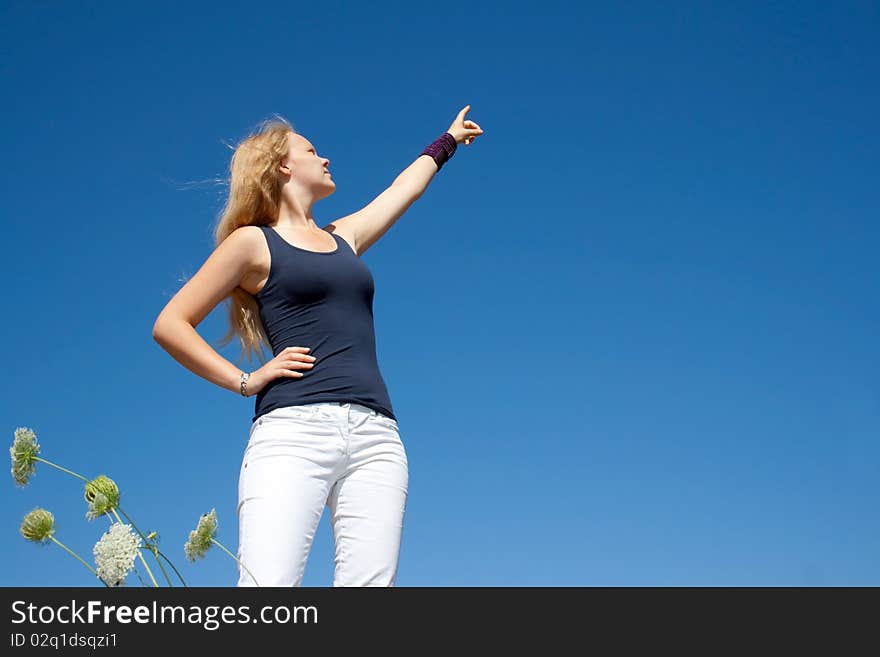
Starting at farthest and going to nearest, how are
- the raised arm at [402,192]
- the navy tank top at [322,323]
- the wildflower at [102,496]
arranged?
the raised arm at [402,192], the navy tank top at [322,323], the wildflower at [102,496]

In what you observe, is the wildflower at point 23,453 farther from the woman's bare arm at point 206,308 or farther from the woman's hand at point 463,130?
the woman's hand at point 463,130

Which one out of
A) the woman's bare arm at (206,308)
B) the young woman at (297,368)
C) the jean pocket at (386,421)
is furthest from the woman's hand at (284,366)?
the jean pocket at (386,421)

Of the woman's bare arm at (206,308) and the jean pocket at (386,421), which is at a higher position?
the woman's bare arm at (206,308)

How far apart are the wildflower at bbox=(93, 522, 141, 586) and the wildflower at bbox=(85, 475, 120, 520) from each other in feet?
0.73

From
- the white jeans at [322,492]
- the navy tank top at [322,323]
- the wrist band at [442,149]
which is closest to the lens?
the white jeans at [322,492]

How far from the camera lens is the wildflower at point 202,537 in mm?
3084

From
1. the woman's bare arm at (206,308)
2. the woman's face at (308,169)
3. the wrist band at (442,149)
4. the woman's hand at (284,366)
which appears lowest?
the woman's hand at (284,366)

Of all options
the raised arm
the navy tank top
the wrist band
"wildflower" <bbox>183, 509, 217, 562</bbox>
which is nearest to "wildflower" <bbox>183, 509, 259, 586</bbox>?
"wildflower" <bbox>183, 509, 217, 562</bbox>

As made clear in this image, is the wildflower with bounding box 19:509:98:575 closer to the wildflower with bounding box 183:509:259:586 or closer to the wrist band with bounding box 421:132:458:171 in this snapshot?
the wildflower with bounding box 183:509:259:586

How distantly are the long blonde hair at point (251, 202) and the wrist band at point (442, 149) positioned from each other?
3.46 feet

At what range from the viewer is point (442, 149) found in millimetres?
5637

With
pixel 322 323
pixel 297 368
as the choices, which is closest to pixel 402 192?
pixel 322 323

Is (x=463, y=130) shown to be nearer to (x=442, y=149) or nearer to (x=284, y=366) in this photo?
(x=442, y=149)
